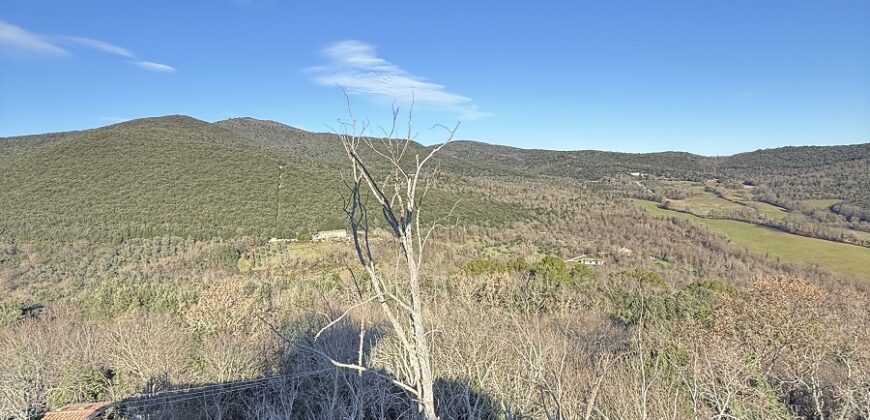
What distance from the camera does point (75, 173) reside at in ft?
159

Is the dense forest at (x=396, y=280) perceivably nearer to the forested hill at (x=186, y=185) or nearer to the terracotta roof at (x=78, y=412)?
the forested hill at (x=186, y=185)

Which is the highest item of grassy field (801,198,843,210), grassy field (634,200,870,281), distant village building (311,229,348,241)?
grassy field (801,198,843,210)

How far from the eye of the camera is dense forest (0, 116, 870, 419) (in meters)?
9.52

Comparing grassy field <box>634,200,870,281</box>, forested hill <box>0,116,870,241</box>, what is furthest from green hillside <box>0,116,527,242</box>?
grassy field <box>634,200,870,281</box>

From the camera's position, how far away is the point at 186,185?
48.5m

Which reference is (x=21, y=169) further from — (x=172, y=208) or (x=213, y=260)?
(x=213, y=260)

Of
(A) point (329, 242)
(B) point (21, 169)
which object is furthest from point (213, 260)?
(B) point (21, 169)

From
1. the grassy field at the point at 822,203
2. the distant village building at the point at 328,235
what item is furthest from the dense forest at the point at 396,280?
the distant village building at the point at 328,235

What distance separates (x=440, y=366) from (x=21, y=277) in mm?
34098

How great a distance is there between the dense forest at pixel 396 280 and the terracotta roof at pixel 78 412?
57 cm

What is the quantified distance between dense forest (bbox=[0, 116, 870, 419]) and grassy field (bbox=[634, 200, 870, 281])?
1988 mm

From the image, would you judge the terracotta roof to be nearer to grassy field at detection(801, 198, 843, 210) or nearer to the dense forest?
the dense forest

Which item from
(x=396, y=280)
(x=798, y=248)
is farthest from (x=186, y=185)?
(x=798, y=248)

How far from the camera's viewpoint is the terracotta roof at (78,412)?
34.1 ft
